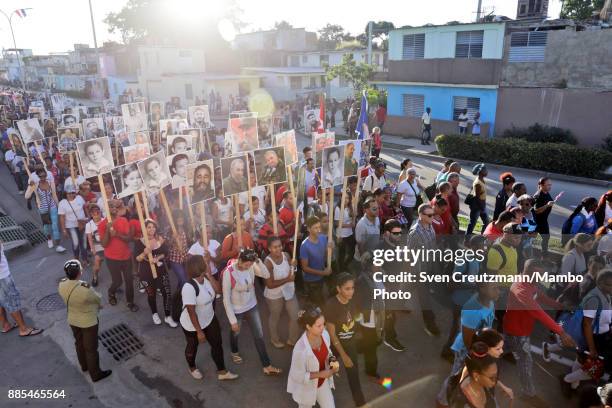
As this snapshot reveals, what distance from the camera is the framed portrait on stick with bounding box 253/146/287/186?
23.5 feet

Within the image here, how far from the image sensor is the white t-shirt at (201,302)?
5109mm

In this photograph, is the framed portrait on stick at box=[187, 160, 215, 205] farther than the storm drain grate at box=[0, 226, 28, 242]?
No

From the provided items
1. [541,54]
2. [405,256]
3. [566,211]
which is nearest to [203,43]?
[541,54]

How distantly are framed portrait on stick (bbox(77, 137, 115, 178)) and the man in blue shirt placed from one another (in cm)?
368

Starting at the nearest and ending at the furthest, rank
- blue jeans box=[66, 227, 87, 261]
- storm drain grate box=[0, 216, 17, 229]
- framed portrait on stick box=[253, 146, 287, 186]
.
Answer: framed portrait on stick box=[253, 146, 287, 186] < blue jeans box=[66, 227, 87, 261] < storm drain grate box=[0, 216, 17, 229]

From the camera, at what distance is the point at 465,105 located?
21.9m

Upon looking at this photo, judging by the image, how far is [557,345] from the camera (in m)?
5.92

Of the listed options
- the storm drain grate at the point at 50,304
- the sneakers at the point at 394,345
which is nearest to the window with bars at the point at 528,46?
the sneakers at the point at 394,345

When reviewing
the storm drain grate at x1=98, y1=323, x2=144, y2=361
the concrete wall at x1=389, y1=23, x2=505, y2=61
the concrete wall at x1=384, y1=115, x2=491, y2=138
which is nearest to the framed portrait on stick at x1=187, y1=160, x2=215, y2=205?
the storm drain grate at x1=98, y1=323, x2=144, y2=361

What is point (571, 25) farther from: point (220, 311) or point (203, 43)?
point (203, 43)

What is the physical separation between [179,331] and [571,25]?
1930cm

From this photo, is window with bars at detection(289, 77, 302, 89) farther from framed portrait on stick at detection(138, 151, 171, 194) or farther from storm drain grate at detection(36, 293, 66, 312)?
storm drain grate at detection(36, 293, 66, 312)

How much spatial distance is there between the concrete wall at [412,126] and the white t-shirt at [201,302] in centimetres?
1886

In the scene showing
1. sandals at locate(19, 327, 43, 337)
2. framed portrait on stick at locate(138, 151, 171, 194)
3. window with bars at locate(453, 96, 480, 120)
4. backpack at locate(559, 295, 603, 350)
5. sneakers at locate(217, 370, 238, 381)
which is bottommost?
sandals at locate(19, 327, 43, 337)
